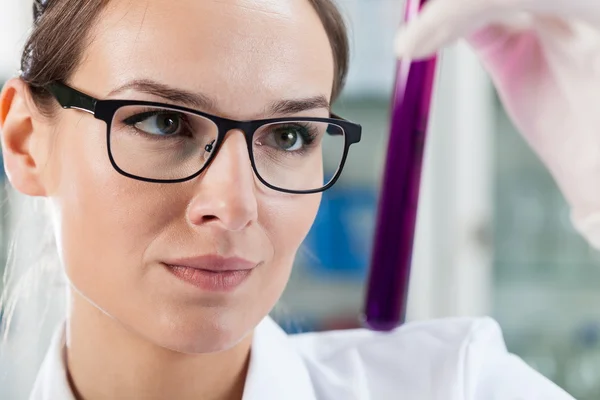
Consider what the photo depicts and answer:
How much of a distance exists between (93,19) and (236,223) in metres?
0.30

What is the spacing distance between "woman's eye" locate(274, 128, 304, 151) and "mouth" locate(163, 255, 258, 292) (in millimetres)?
149

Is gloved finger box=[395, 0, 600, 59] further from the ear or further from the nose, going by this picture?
the ear

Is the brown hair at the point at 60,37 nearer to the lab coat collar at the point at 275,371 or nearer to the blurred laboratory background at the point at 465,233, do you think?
the lab coat collar at the point at 275,371

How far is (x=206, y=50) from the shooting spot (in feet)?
2.68

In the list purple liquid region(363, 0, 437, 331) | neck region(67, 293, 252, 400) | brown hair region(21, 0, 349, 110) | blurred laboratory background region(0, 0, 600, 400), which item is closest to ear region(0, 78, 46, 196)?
brown hair region(21, 0, 349, 110)

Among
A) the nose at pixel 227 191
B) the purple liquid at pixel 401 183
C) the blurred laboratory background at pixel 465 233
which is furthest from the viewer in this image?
the blurred laboratory background at pixel 465 233

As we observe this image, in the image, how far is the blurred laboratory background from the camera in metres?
2.44

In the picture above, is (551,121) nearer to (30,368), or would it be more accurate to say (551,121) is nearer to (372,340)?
(372,340)

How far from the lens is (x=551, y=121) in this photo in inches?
40.7

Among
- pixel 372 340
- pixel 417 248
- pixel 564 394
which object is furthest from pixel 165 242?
pixel 417 248

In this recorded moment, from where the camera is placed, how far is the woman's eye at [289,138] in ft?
2.95

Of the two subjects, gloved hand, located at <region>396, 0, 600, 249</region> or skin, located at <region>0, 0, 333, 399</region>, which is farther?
gloved hand, located at <region>396, 0, 600, 249</region>

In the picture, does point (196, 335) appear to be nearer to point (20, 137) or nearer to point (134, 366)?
point (134, 366)

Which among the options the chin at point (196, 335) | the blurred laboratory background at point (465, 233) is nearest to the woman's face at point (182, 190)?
the chin at point (196, 335)
